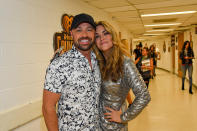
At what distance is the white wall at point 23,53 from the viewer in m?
1.83

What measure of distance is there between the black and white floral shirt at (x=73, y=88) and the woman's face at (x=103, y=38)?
0.79 ft

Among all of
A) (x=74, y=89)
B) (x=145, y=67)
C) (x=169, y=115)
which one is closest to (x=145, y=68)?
(x=145, y=67)

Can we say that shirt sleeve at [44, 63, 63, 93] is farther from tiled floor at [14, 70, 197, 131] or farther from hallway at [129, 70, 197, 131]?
hallway at [129, 70, 197, 131]

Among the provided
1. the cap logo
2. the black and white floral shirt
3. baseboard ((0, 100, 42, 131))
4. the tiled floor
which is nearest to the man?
the black and white floral shirt

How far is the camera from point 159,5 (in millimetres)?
3803

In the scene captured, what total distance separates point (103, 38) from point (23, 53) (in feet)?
3.38

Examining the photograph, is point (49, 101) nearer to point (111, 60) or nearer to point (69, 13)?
point (111, 60)

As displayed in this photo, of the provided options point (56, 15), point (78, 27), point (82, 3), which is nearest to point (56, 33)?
point (56, 15)

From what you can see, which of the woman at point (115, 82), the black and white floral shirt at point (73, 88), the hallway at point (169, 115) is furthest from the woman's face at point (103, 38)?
the hallway at point (169, 115)

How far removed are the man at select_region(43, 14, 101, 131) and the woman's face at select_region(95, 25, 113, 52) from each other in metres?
0.14

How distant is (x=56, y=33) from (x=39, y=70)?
0.61 metres

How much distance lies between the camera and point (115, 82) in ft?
4.75

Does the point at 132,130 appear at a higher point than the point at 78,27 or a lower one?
lower

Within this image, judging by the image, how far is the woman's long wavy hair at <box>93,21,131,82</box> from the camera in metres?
1.43
